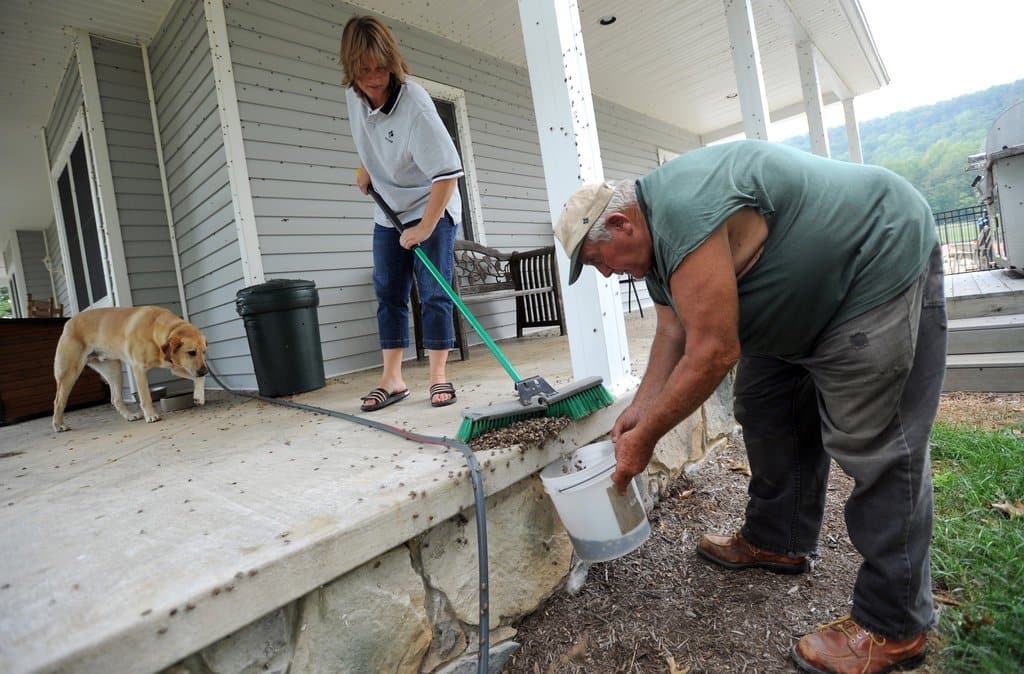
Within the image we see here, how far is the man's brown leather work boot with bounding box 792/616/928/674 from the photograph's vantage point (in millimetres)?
1205

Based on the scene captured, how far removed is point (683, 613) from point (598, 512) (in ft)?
1.59

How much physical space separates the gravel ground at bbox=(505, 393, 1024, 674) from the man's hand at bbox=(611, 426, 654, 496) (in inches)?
19.2

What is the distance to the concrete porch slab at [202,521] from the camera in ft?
2.70

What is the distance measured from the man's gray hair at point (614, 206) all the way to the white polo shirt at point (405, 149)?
43.6 inches

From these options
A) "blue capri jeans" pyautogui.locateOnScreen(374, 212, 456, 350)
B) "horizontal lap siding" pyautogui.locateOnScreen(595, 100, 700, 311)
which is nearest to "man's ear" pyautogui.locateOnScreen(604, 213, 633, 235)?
"blue capri jeans" pyautogui.locateOnScreen(374, 212, 456, 350)

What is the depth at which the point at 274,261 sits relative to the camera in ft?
12.4

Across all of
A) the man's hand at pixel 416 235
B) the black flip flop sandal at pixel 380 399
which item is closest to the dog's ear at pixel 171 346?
the black flip flop sandal at pixel 380 399

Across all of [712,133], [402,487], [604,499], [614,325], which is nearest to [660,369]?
[604,499]

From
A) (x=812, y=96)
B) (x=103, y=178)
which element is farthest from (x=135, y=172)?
(x=812, y=96)

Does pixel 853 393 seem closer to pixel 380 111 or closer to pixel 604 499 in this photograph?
pixel 604 499

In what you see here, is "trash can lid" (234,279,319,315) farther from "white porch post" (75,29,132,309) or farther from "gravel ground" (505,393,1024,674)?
"gravel ground" (505,393,1024,674)

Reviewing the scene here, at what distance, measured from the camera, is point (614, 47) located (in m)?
6.12

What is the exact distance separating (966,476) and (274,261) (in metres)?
4.00

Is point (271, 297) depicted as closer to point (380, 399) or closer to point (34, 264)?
point (380, 399)
